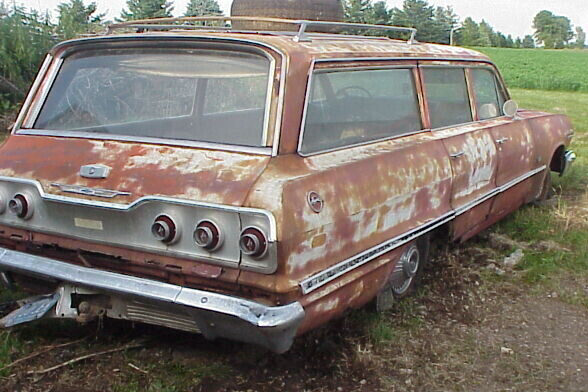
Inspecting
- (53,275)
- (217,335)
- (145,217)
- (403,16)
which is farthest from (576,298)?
(403,16)

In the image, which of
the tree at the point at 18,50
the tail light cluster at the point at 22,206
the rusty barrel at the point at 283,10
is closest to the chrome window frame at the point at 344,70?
the tail light cluster at the point at 22,206

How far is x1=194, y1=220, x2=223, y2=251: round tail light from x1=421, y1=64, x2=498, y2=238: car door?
188 cm

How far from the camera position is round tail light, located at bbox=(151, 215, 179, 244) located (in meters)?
2.85

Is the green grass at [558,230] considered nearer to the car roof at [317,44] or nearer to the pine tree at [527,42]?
the car roof at [317,44]

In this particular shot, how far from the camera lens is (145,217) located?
9.57ft

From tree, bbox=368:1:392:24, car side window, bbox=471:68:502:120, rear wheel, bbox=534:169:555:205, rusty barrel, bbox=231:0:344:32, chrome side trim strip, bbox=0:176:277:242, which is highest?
tree, bbox=368:1:392:24

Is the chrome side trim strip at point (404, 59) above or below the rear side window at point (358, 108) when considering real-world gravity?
above

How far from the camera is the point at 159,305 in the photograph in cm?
292

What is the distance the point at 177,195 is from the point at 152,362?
0.97 m

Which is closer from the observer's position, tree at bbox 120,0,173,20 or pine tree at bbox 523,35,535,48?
tree at bbox 120,0,173,20

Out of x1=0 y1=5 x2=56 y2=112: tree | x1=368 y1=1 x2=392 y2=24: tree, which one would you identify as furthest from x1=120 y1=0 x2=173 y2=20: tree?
x1=0 y1=5 x2=56 y2=112: tree

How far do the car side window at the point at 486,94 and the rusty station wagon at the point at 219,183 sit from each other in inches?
46.3

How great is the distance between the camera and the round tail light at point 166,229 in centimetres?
285

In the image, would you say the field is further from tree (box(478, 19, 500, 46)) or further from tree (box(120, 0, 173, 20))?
tree (box(478, 19, 500, 46))
